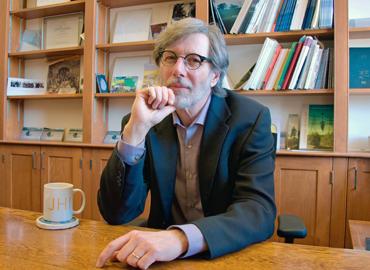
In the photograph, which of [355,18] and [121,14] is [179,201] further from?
[121,14]

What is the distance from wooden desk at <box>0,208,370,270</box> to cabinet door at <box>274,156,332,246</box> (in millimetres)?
1371

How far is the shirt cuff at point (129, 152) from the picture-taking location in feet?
3.40

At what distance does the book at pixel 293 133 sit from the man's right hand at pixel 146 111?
5.03ft

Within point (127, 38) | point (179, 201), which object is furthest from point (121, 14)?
point (179, 201)

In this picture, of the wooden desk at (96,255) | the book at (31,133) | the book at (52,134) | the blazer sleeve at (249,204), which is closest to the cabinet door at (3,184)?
the book at (31,133)

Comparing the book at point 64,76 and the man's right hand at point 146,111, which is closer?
the man's right hand at point 146,111

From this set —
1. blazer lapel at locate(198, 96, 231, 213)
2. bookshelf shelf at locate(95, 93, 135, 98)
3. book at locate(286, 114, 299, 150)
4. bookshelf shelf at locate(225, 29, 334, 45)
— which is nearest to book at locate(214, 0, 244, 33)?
bookshelf shelf at locate(225, 29, 334, 45)

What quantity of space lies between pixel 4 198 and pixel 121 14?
6.60ft

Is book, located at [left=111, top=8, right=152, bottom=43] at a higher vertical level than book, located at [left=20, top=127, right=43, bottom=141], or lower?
higher

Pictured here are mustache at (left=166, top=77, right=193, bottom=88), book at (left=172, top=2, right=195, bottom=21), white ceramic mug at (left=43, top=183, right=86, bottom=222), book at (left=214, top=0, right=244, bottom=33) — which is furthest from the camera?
book at (left=172, top=2, right=195, bottom=21)

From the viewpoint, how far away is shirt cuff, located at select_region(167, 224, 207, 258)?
740 millimetres

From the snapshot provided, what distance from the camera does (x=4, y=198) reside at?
308 cm

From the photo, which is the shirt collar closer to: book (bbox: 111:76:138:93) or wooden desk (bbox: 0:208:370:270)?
wooden desk (bbox: 0:208:370:270)

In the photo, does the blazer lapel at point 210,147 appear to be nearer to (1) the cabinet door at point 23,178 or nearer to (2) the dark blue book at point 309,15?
(2) the dark blue book at point 309,15
